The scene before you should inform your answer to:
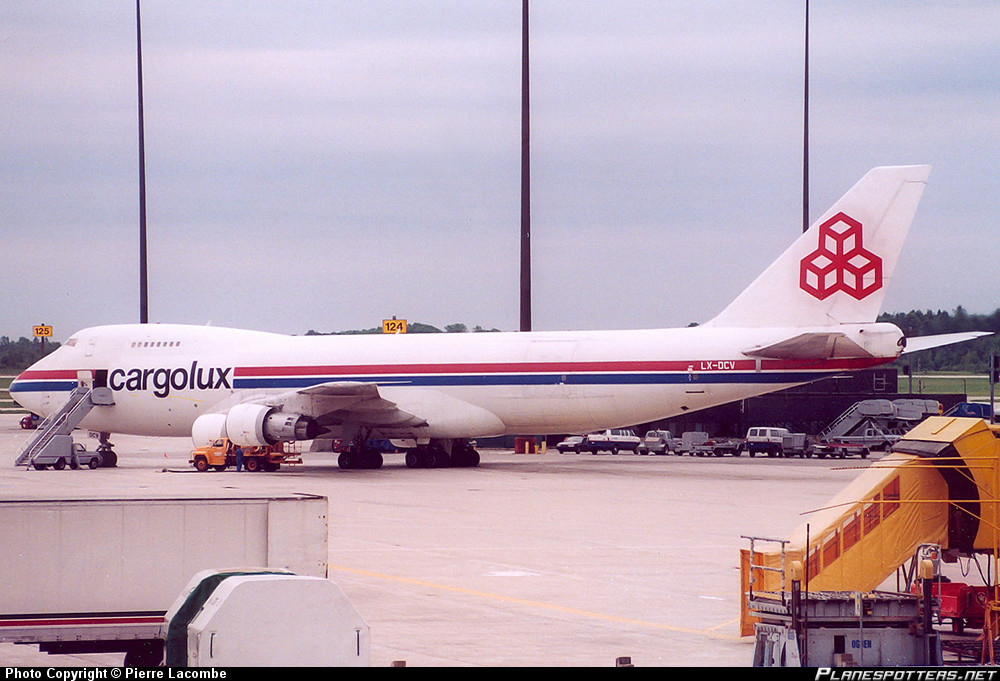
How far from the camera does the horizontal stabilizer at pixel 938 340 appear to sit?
132ft

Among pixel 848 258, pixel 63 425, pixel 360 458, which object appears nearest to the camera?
pixel 848 258

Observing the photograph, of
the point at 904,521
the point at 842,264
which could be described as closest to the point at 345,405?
the point at 842,264

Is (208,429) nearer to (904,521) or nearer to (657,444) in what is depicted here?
(657,444)

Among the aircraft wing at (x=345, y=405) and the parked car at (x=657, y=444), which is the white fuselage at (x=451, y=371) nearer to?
the aircraft wing at (x=345, y=405)

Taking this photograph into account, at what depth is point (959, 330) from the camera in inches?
1640

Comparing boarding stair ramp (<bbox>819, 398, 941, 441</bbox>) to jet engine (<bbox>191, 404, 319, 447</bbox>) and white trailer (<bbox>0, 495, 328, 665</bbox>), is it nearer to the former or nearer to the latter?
jet engine (<bbox>191, 404, 319, 447</bbox>)

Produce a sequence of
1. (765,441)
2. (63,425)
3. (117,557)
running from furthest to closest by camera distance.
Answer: (765,441)
(63,425)
(117,557)

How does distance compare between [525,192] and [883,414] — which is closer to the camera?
[525,192]

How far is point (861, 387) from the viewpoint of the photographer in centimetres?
6525

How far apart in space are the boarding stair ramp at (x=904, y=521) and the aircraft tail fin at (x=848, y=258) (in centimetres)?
2465

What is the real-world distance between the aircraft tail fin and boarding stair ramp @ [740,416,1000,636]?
24.6 metres

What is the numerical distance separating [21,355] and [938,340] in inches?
1278

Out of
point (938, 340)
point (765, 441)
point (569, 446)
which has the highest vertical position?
point (938, 340)
